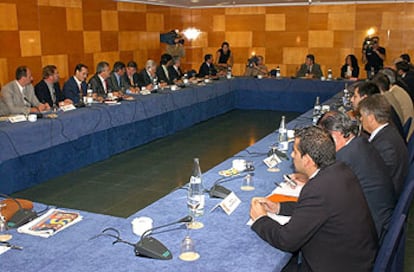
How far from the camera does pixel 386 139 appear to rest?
2971 millimetres

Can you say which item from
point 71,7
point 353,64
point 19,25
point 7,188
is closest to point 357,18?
point 353,64

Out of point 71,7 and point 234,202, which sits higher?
point 71,7

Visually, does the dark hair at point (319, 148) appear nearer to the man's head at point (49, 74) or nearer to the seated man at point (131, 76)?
the man's head at point (49, 74)

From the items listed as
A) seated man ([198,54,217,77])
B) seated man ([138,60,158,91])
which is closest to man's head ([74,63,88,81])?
seated man ([138,60,158,91])

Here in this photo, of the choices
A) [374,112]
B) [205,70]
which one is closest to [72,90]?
[205,70]

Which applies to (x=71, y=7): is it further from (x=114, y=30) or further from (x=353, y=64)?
(x=353, y=64)

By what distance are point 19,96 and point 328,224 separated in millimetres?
4612

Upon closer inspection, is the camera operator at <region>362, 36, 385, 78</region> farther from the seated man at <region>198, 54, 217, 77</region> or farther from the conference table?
the conference table

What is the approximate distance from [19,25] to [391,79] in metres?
6.13

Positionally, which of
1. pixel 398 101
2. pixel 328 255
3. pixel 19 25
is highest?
pixel 19 25

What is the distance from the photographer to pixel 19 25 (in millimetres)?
7832

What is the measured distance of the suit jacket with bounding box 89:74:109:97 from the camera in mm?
6574

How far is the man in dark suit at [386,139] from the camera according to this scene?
292 centimetres

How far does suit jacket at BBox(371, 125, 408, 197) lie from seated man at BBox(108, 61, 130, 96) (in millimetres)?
4581
